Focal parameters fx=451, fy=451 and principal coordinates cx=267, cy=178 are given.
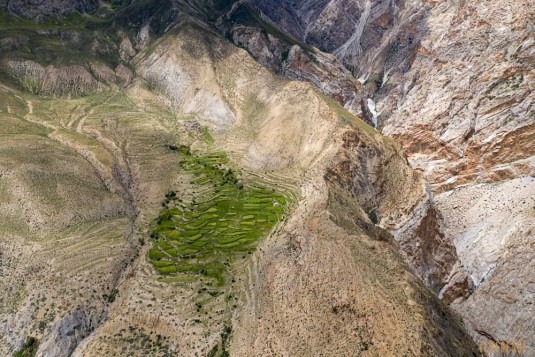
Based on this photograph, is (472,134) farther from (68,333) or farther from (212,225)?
(68,333)

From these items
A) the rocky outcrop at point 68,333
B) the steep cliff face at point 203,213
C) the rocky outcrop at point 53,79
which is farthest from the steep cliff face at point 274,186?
the rocky outcrop at point 53,79

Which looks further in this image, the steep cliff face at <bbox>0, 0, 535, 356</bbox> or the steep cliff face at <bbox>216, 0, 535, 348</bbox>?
the steep cliff face at <bbox>216, 0, 535, 348</bbox>

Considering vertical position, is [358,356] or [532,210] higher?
[532,210]

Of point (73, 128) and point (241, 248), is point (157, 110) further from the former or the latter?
point (241, 248)

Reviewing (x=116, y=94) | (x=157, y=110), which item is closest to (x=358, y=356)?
(x=157, y=110)

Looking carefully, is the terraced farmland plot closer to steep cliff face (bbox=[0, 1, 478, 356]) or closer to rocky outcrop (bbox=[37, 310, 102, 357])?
steep cliff face (bbox=[0, 1, 478, 356])

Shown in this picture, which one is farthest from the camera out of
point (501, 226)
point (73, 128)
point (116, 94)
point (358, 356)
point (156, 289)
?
point (116, 94)

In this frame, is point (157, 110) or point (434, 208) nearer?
point (434, 208)

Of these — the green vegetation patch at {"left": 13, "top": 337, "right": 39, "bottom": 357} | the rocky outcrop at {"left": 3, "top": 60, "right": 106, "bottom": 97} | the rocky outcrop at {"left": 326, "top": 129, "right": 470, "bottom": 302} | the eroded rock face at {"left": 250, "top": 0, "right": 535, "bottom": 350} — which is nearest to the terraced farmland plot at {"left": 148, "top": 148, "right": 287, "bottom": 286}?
the rocky outcrop at {"left": 326, "top": 129, "right": 470, "bottom": 302}
